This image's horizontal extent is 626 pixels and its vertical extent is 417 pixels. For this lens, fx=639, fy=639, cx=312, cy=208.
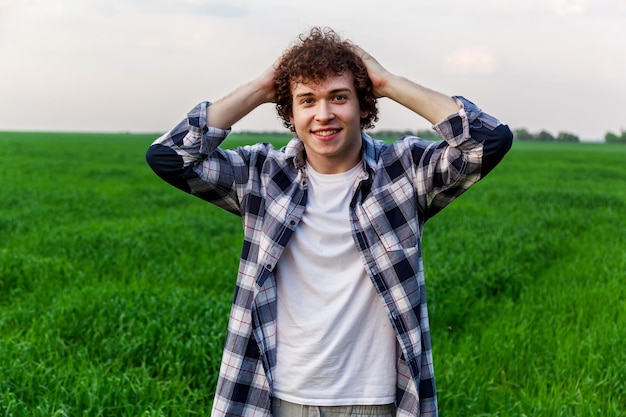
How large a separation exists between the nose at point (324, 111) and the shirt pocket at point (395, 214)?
1.05ft

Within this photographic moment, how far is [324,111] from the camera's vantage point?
221cm

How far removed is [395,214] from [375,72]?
0.54 m

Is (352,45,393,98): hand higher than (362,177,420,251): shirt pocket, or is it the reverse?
(352,45,393,98): hand

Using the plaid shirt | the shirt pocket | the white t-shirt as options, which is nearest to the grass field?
the plaid shirt

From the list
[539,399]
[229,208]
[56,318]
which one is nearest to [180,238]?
[56,318]

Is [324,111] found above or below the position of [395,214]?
above

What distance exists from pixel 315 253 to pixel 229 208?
488 mm

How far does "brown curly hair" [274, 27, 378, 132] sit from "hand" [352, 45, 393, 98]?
0.7 inches

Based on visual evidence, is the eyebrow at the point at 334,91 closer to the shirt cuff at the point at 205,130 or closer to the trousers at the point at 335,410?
the shirt cuff at the point at 205,130

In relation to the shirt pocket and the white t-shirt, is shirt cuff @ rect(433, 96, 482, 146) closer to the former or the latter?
the shirt pocket

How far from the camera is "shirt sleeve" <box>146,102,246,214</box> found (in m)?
2.40

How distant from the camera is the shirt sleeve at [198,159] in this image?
2.40 m

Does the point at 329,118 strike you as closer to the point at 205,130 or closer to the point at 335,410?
the point at 205,130

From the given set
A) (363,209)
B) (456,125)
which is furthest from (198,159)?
(456,125)
